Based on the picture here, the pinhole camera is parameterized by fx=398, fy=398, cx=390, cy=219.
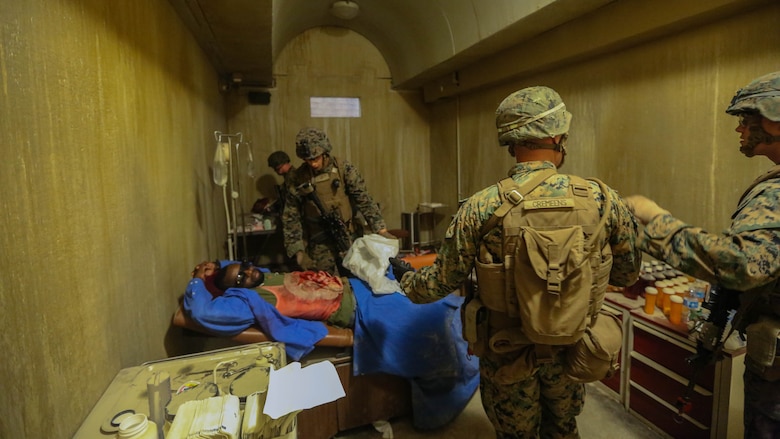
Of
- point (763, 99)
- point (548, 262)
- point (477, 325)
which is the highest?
point (763, 99)

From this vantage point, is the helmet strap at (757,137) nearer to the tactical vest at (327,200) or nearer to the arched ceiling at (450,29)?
the arched ceiling at (450,29)

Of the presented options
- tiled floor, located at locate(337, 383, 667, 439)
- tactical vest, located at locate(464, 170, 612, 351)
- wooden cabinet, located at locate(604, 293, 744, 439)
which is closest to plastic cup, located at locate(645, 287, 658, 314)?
wooden cabinet, located at locate(604, 293, 744, 439)

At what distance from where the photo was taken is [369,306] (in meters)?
2.13

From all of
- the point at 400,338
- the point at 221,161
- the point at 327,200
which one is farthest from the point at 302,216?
the point at 400,338

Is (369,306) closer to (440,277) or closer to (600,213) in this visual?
(440,277)

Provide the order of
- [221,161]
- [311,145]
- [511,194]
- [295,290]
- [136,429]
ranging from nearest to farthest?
[136,429]
[511,194]
[295,290]
[221,161]
[311,145]

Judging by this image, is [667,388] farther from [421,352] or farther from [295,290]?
[295,290]

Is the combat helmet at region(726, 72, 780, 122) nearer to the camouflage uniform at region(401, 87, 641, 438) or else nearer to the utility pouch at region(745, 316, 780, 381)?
the camouflage uniform at region(401, 87, 641, 438)

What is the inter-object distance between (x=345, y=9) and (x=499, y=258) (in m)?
3.56

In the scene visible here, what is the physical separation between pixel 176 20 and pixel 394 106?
3.00m

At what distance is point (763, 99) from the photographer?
46.2 inches

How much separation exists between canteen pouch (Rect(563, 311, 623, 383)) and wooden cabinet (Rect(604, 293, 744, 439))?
0.60 metres

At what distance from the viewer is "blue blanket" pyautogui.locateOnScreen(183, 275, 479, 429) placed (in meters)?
1.90

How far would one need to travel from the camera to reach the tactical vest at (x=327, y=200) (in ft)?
10.3
